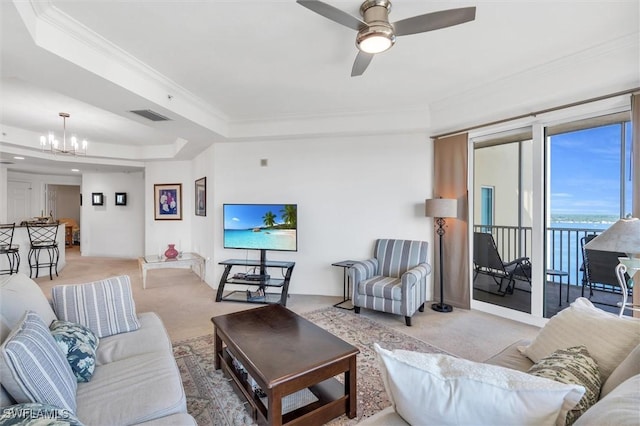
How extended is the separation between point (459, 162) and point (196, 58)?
11.0 feet

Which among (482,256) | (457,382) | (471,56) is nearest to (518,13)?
(471,56)

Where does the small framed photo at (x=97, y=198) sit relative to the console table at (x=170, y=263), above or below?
above

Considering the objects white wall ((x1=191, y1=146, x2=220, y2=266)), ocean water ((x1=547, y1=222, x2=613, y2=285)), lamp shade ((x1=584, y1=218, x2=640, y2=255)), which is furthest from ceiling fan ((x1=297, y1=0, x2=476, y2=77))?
white wall ((x1=191, y1=146, x2=220, y2=266))

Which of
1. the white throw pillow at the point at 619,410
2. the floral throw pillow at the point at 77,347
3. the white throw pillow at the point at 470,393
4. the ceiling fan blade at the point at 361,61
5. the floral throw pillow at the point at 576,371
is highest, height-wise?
the ceiling fan blade at the point at 361,61

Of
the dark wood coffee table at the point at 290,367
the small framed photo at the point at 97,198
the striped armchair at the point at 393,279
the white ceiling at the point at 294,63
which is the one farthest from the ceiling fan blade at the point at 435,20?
the small framed photo at the point at 97,198

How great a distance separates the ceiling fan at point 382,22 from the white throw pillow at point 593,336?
1.79 meters

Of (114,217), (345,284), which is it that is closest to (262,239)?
(345,284)

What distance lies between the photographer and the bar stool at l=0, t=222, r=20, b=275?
5.27 m

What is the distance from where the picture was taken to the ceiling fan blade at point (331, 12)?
67.8 inches

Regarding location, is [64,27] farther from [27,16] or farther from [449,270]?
[449,270]

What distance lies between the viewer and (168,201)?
679cm

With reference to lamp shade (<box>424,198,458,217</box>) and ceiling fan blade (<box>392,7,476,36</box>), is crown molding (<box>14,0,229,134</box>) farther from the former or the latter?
lamp shade (<box>424,198,458,217</box>)

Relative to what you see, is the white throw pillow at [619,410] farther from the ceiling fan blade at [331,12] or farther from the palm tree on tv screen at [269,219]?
the palm tree on tv screen at [269,219]

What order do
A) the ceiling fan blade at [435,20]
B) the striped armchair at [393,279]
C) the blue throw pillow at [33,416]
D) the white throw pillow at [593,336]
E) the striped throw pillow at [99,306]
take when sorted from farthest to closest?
the striped armchair at [393,279], the striped throw pillow at [99,306], the ceiling fan blade at [435,20], the white throw pillow at [593,336], the blue throw pillow at [33,416]
